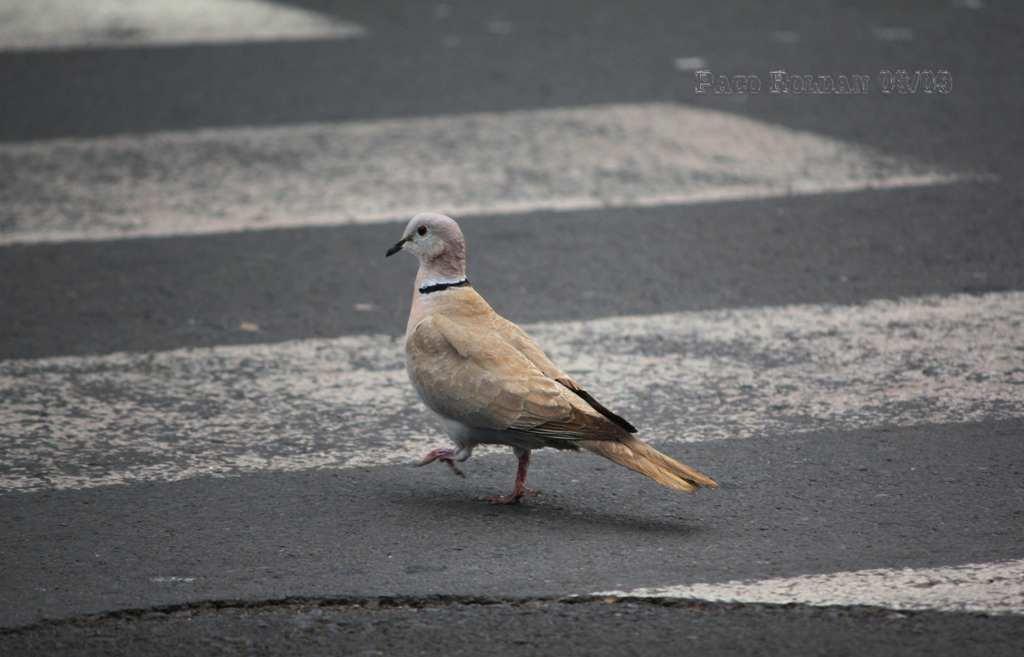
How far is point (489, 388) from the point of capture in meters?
4.34

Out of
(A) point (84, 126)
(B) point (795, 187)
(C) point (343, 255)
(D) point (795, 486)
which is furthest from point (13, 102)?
(D) point (795, 486)

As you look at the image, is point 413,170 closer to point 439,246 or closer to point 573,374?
point 573,374

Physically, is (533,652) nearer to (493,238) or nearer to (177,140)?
(493,238)

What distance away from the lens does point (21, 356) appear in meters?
5.75

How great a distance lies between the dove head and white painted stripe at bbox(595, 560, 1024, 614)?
1.39 meters

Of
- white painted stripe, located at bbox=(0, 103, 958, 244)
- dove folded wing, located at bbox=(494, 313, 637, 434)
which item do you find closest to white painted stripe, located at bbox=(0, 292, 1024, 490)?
dove folded wing, located at bbox=(494, 313, 637, 434)

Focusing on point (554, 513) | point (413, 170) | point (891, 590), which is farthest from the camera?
point (413, 170)

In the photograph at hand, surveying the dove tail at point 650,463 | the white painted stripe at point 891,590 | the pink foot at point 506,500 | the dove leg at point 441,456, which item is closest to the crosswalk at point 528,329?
the white painted stripe at point 891,590

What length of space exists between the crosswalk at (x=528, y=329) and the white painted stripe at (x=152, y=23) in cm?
278

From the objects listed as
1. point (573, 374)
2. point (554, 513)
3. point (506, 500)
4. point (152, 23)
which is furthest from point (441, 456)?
point (152, 23)

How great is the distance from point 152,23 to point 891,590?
31.7 ft

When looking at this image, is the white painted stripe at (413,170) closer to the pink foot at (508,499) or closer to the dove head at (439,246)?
the dove head at (439,246)

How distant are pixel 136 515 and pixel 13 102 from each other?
6.17 m

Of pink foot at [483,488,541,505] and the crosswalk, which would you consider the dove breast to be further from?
the crosswalk
